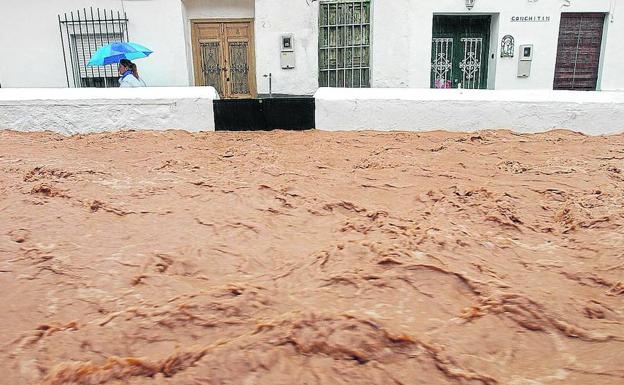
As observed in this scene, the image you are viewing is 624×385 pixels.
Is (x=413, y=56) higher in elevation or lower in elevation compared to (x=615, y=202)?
higher

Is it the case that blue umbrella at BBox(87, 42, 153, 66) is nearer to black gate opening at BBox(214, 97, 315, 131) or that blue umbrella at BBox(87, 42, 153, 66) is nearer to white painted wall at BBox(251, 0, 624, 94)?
black gate opening at BBox(214, 97, 315, 131)

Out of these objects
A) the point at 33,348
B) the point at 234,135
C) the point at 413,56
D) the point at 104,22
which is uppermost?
the point at 104,22

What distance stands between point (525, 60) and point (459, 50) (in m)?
1.14

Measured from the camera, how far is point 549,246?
126 inches

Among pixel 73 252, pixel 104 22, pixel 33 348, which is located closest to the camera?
pixel 33 348

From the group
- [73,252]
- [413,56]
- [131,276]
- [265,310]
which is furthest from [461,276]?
[413,56]

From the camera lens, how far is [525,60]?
9.07 metres

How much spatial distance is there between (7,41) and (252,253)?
7895mm

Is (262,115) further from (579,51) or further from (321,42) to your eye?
(579,51)

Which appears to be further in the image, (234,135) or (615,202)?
(234,135)

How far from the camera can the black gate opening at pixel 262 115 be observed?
6.16 metres

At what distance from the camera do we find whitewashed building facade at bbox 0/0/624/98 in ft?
28.6


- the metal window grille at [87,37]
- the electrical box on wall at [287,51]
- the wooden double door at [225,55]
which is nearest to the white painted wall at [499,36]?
the electrical box on wall at [287,51]

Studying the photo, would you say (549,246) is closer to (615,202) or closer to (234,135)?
(615,202)
